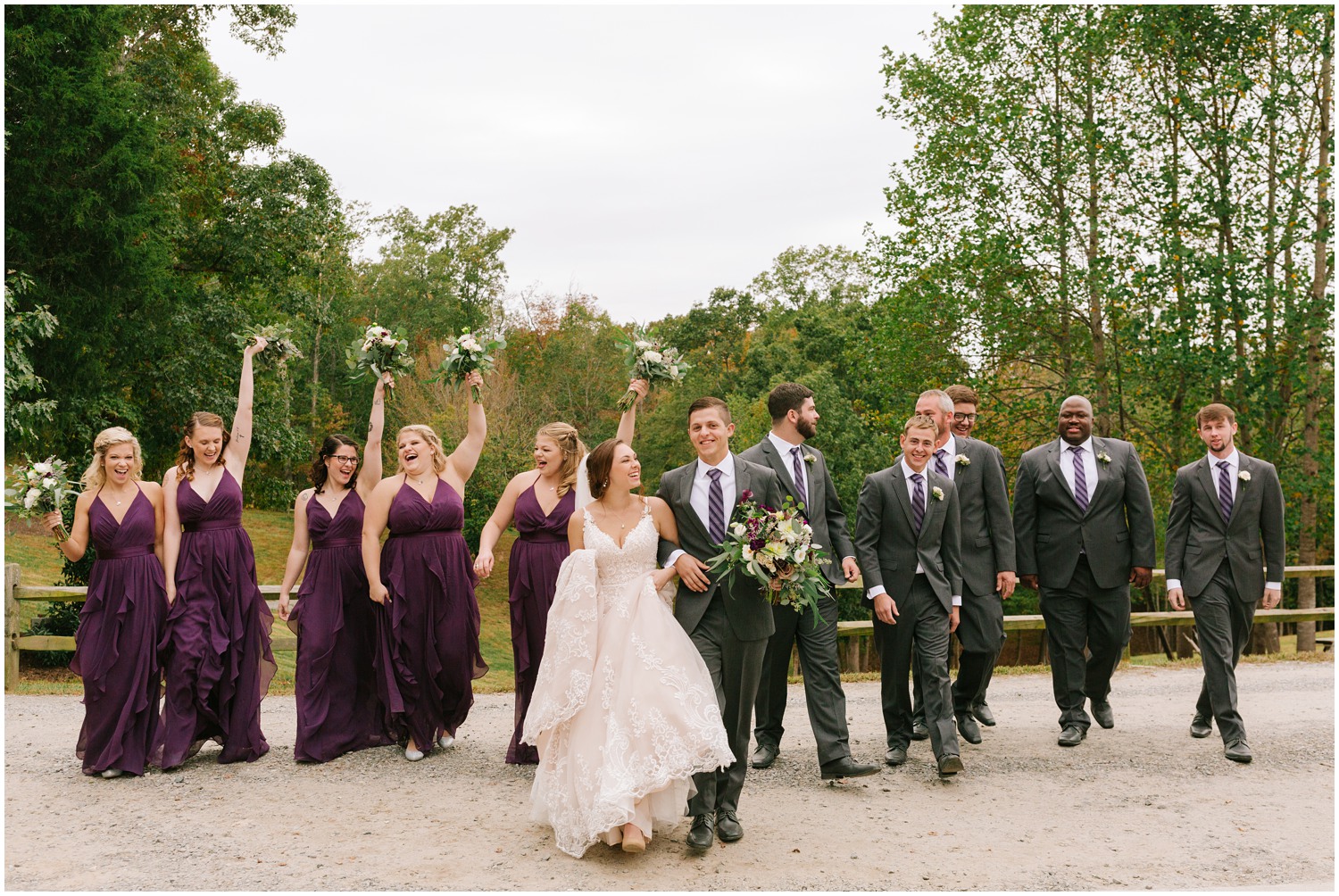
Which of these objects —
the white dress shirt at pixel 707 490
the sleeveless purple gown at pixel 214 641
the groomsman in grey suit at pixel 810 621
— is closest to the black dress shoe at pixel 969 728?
the groomsman in grey suit at pixel 810 621

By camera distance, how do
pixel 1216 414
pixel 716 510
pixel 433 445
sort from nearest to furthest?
pixel 716 510, pixel 433 445, pixel 1216 414

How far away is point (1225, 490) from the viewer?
751 centimetres

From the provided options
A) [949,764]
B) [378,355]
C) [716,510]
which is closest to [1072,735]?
[949,764]

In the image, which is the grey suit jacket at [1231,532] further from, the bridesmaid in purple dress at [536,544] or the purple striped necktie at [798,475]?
the bridesmaid in purple dress at [536,544]

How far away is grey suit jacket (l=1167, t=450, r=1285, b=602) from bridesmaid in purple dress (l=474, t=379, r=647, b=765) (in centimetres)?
394

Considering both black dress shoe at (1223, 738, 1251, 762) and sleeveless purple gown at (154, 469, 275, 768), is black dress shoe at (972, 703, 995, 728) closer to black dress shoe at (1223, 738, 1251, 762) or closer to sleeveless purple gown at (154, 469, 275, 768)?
black dress shoe at (1223, 738, 1251, 762)

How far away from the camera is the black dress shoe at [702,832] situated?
5.11m

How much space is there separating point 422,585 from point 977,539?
3.73 metres

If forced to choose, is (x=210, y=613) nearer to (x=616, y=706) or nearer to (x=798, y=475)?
(x=616, y=706)

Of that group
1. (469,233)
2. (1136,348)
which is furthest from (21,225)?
(469,233)

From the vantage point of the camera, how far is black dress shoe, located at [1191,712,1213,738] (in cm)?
766

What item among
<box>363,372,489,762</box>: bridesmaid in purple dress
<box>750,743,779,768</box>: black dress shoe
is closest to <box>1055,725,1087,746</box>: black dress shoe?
<box>750,743,779,768</box>: black dress shoe

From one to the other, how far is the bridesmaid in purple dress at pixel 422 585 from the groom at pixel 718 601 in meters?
2.18

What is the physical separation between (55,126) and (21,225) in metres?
1.54
